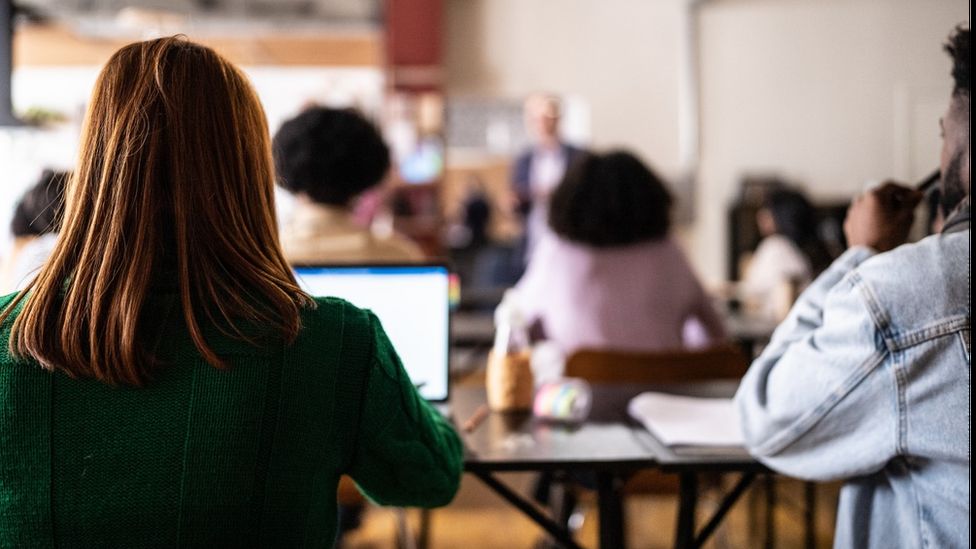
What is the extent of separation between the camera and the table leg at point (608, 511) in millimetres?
1539

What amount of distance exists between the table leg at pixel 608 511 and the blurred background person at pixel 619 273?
0.91 m

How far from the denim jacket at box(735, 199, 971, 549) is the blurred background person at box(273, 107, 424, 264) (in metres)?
1.38

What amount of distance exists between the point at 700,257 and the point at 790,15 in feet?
6.61

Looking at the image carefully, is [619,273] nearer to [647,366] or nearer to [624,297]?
[624,297]

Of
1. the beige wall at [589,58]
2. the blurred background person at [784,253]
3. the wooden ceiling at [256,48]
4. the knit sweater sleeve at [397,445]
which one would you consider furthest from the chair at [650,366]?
the wooden ceiling at [256,48]

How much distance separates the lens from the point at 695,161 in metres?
7.29

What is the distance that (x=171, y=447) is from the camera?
37.1 inches

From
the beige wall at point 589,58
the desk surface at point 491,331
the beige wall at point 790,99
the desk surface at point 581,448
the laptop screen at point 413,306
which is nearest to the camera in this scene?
the desk surface at point 581,448

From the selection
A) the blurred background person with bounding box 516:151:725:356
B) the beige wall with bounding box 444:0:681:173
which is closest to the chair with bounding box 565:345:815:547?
the blurred background person with bounding box 516:151:725:356

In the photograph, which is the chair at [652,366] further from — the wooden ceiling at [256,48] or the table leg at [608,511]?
the wooden ceiling at [256,48]

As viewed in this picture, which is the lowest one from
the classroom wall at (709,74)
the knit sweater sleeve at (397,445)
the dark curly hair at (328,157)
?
the knit sweater sleeve at (397,445)

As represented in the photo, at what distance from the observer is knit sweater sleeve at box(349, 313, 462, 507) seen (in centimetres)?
105

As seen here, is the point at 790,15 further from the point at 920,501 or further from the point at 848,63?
the point at 920,501

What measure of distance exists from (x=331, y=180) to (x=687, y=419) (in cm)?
123
